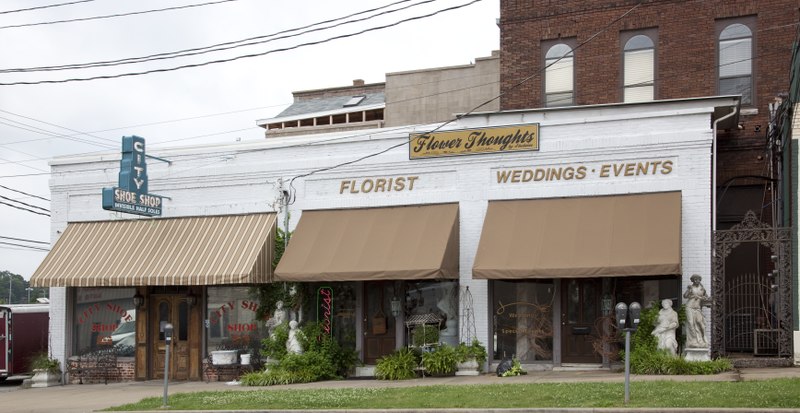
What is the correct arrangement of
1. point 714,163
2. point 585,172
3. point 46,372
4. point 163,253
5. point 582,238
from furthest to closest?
point 46,372
point 163,253
point 585,172
point 714,163
point 582,238

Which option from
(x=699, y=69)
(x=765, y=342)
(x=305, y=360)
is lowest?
(x=305, y=360)

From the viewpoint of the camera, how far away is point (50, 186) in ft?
84.3

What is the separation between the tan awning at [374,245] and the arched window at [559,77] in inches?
226

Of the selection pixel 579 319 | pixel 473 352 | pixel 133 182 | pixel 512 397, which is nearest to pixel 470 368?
pixel 473 352

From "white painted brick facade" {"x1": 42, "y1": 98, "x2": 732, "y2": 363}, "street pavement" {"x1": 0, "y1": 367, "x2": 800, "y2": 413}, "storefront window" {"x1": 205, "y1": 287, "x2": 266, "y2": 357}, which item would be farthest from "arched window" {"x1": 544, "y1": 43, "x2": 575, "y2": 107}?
"storefront window" {"x1": 205, "y1": 287, "x2": 266, "y2": 357}

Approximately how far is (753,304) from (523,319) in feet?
16.6

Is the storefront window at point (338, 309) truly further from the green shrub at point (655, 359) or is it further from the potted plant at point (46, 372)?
the potted plant at point (46, 372)

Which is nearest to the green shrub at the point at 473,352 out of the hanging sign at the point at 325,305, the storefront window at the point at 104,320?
the hanging sign at the point at 325,305

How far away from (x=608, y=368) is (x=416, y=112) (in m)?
15.9

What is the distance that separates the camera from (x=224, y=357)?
22.8 m

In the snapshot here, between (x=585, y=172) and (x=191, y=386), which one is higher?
(x=585, y=172)

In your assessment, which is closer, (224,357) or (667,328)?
(667,328)

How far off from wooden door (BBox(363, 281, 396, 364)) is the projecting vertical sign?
5.78 meters

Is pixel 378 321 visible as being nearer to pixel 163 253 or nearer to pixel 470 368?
pixel 470 368
